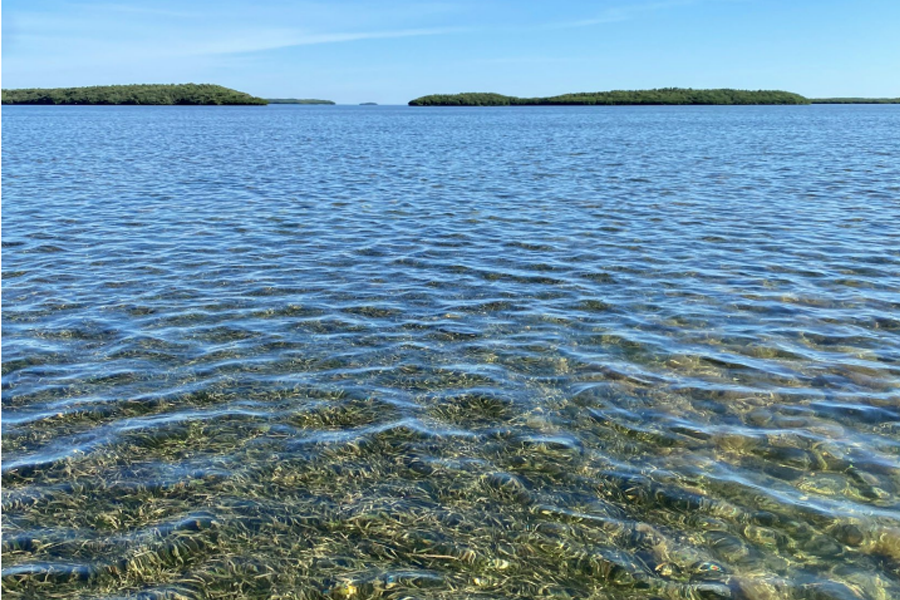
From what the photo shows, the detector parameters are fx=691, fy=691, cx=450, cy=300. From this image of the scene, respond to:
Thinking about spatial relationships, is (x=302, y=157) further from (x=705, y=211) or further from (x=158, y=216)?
(x=705, y=211)

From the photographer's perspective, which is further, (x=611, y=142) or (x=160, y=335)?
(x=611, y=142)

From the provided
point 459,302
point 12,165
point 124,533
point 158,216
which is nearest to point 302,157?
point 12,165

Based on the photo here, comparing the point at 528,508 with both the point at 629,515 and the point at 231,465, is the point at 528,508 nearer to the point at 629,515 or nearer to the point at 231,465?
the point at 629,515

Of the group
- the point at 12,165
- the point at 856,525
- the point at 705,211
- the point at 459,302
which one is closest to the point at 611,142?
the point at 705,211

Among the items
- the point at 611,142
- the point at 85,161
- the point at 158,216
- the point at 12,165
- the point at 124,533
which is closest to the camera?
the point at 124,533

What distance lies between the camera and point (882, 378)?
34.0 ft

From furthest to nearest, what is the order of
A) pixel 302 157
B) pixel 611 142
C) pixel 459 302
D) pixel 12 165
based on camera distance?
pixel 611 142, pixel 302 157, pixel 12 165, pixel 459 302

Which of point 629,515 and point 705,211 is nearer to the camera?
point 629,515

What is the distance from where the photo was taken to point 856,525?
7.05 m

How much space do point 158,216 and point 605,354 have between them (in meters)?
18.9

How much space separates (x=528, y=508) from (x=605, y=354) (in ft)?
15.4

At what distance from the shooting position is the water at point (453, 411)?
21.6 ft

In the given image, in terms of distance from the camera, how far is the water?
21.6 feet

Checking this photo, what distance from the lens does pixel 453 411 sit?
31.6 feet
